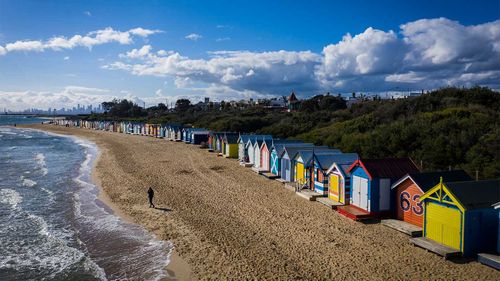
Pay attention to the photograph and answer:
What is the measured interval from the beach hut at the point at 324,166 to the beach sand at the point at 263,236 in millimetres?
1257

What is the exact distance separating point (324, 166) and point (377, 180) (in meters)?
A: 4.09

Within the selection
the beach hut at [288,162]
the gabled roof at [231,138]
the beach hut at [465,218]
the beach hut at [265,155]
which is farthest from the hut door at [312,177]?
the gabled roof at [231,138]

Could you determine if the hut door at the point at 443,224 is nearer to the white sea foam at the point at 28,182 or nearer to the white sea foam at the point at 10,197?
the white sea foam at the point at 10,197

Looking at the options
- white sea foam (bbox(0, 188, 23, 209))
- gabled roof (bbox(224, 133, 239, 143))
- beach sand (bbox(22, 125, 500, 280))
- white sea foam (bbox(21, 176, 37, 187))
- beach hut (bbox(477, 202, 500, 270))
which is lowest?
white sea foam (bbox(0, 188, 23, 209))

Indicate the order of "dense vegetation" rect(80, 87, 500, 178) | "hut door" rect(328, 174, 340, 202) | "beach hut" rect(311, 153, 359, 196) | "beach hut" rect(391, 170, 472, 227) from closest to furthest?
"beach hut" rect(391, 170, 472, 227), "hut door" rect(328, 174, 340, 202), "beach hut" rect(311, 153, 359, 196), "dense vegetation" rect(80, 87, 500, 178)

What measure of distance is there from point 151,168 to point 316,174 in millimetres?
15219

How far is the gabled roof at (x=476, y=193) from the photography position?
11.2 meters

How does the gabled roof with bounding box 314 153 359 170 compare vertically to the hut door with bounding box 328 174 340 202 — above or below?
above

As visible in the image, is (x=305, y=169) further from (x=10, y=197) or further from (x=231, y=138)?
(x=10, y=197)

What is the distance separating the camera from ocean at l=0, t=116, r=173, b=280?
1191cm

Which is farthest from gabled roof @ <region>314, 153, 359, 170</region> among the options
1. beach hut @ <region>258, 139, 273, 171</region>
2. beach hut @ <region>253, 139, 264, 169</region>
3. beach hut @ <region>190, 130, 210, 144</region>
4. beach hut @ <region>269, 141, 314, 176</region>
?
beach hut @ <region>190, 130, 210, 144</region>

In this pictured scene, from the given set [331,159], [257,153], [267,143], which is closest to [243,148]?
[257,153]

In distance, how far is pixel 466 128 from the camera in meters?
23.0

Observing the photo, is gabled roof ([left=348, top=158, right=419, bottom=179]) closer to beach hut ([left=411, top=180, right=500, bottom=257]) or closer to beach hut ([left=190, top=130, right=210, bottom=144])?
beach hut ([left=411, top=180, right=500, bottom=257])
